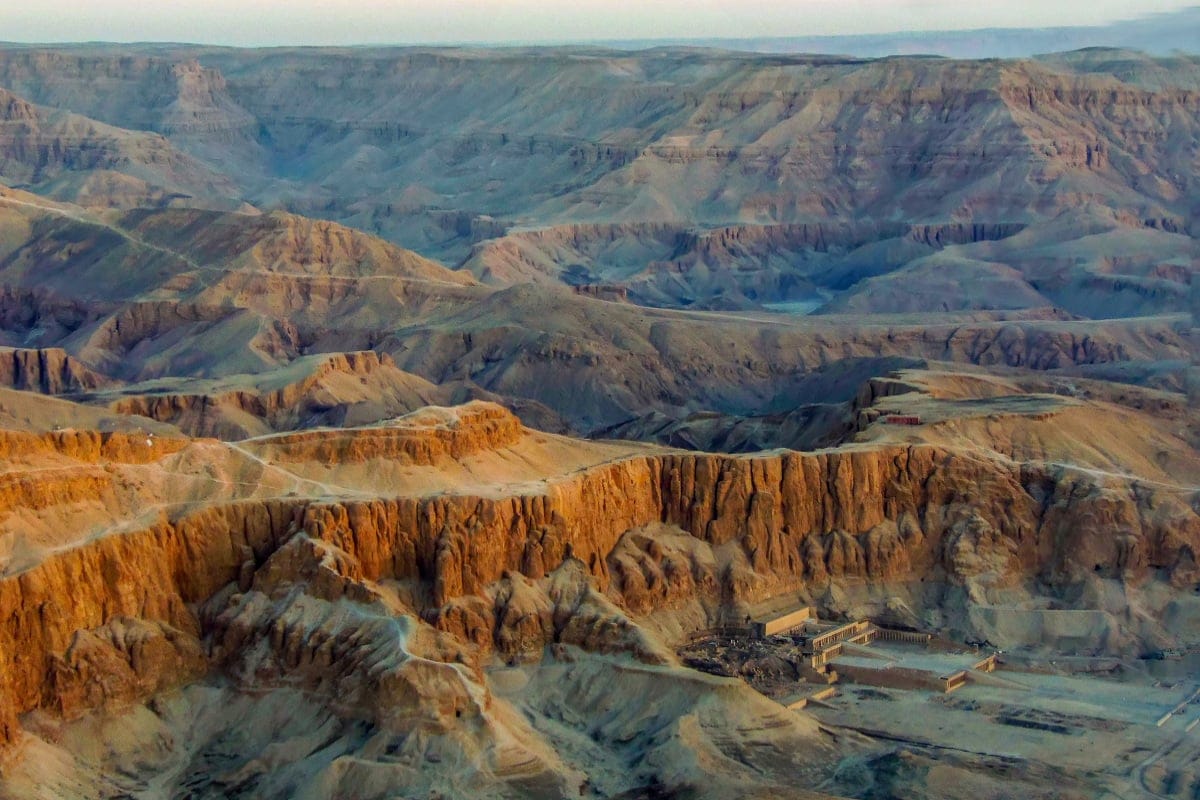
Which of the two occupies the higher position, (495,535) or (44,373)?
(495,535)

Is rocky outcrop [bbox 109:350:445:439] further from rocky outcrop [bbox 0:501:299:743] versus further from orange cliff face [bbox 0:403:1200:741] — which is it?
rocky outcrop [bbox 0:501:299:743]

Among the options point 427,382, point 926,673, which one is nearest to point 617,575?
point 926,673

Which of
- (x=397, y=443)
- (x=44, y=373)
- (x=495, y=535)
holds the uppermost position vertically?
(x=397, y=443)

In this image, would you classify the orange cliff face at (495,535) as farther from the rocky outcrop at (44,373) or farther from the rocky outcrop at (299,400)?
the rocky outcrop at (44,373)

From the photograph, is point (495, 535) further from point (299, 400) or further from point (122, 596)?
point (299, 400)

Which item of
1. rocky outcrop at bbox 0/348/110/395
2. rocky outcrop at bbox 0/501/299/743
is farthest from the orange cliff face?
rocky outcrop at bbox 0/348/110/395

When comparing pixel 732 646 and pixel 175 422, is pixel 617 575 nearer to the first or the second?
pixel 732 646

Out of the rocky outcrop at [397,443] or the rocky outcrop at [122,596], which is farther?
the rocky outcrop at [397,443]

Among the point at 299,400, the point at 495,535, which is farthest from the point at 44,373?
the point at 495,535

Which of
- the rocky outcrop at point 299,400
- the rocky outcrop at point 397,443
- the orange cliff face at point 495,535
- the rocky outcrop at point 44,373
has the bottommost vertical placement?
the rocky outcrop at point 44,373

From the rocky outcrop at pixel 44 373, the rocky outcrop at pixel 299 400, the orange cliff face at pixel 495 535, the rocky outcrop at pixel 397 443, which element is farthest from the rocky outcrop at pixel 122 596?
the rocky outcrop at pixel 44 373
